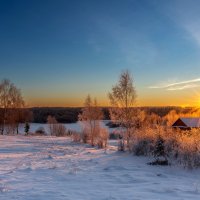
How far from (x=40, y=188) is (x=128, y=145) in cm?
1000

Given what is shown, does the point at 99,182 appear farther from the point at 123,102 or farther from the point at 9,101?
the point at 9,101

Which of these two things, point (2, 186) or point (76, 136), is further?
point (76, 136)

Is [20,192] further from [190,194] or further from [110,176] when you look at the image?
[190,194]

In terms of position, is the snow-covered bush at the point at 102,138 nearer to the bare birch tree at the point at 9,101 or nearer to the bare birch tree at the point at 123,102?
the bare birch tree at the point at 123,102

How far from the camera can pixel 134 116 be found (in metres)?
23.1

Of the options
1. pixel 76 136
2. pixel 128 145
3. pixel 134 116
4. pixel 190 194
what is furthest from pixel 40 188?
pixel 76 136

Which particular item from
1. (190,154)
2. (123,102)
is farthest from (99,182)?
(123,102)

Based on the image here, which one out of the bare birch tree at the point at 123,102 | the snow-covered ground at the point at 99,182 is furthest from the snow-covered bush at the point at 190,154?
the bare birch tree at the point at 123,102

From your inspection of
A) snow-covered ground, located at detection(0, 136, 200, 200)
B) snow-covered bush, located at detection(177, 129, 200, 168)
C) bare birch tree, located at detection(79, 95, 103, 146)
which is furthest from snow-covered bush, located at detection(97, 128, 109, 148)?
snow-covered ground, located at detection(0, 136, 200, 200)

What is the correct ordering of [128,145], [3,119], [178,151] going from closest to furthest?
[178,151]
[128,145]
[3,119]

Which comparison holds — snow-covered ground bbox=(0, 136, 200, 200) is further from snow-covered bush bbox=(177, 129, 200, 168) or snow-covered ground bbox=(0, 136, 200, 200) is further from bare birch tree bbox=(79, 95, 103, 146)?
bare birch tree bbox=(79, 95, 103, 146)

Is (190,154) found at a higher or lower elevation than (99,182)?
higher

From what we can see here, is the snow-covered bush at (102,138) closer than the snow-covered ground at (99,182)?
No

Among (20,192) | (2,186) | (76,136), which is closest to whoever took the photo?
(20,192)
